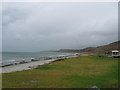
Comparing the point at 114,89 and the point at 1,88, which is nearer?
the point at 114,89

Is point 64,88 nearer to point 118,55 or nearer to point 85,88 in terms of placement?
point 85,88

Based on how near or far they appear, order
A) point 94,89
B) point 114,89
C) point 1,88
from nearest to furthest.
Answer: point 94,89, point 114,89, point 1,88

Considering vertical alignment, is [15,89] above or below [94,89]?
below

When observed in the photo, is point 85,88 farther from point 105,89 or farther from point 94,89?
point 94,89

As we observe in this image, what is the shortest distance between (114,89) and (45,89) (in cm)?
459

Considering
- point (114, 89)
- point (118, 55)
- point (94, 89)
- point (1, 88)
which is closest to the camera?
point (94, 89)

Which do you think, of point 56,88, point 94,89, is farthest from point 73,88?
point 94,89

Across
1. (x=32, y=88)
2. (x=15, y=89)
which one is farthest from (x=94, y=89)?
(x=15, y=89)

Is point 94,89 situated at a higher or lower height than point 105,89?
higher

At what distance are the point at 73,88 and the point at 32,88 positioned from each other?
2.85m

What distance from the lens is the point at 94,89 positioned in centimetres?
650

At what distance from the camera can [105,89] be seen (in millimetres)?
8500

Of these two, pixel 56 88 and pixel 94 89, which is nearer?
pixel 94 89

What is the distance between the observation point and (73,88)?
8.87 meters
